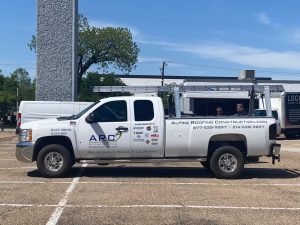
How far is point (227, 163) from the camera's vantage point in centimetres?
1363

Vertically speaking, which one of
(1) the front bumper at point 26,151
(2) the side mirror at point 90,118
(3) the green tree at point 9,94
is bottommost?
(1) the front bumper at point 26,151

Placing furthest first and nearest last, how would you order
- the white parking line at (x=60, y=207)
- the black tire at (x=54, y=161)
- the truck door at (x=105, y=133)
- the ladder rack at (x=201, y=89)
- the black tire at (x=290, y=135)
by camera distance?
the black tire at (x=290, y=135) < the ladder rack at (x=201, y=89) < the truck door at (x=105, y=133) < the black tire at (x=54, y=161) < the white parking line at (x=60, y=207)

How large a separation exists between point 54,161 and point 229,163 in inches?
164

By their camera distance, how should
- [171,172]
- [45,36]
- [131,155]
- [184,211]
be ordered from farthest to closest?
[45,36]
[171,172]
[131,155]
[184,211]

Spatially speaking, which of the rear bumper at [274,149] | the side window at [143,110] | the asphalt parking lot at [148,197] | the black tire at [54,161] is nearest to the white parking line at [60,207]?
the asphalt parking lot at [148,197]

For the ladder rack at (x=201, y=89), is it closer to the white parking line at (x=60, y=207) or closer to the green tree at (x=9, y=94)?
the white parking line at (x=60, y=207)

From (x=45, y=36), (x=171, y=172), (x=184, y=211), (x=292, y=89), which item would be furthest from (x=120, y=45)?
(x=184, y=211)

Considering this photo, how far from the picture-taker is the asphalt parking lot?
28.1ft

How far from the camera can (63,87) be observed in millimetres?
30516

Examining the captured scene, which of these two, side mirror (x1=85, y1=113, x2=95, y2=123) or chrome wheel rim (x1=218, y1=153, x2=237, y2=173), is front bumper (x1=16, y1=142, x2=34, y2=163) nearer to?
side mirror (x1=85, y1=113, x2=95, y2=123)

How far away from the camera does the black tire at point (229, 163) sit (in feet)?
44.4

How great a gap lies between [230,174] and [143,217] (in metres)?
5.34

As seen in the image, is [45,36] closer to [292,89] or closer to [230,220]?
[292,89]

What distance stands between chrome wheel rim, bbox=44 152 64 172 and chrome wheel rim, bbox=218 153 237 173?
379 centimetres
